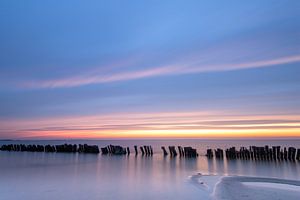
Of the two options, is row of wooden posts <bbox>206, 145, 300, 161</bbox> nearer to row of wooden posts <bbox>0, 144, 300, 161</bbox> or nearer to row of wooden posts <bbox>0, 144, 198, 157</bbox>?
row of wooden posts <bbox>0, 144, 300, 161</bbox>

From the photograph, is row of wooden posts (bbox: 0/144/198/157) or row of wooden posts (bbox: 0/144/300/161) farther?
row of wooden posts (bbox: 0/144/198/157)

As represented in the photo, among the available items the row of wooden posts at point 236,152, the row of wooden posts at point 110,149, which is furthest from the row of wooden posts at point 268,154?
the row of wooden posts at point 110,149

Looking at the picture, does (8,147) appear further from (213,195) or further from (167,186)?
(213,195)

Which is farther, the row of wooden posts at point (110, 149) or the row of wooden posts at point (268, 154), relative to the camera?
the row of wooden posts at point (110, 149)

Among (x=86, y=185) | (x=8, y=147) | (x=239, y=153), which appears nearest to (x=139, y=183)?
(x=86, y=185)

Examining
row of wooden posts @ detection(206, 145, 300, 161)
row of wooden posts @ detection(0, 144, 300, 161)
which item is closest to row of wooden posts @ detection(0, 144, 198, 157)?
row of wooden posts @ detection(0, 144, 300, 161)

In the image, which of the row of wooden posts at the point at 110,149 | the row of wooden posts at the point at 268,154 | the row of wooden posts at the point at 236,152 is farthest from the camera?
the row of wooden posts at the point at 110,149

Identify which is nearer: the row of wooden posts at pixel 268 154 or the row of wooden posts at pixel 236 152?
the row of wooden posts at pixel 268 154

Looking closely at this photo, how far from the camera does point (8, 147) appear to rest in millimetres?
47906

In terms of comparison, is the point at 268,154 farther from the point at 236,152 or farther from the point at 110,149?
the point at 110,149

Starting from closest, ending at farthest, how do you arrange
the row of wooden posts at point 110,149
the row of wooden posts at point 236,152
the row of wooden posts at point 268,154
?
the row of wooden posts at point 268,154 < the row of wooden posts at point 236,152 < the row of wooden posts at point 110,149

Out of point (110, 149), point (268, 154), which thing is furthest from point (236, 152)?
point (110, 149)

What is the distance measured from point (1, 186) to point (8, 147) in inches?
1469

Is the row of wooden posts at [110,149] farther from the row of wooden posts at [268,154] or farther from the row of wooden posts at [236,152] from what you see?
the row of wooden posts at [268,154]
